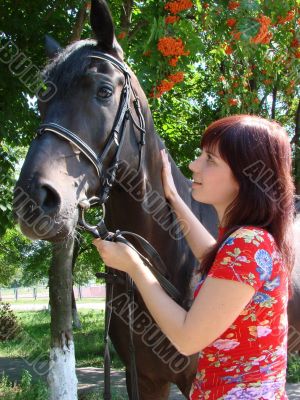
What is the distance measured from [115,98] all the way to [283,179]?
3.00 feet

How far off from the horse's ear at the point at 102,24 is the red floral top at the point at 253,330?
1.18 metres

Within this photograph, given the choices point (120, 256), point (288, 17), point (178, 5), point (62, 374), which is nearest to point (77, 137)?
point (120, 256)

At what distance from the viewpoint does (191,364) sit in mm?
2549

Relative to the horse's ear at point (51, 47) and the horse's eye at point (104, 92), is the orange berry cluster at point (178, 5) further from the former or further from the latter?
the horse's eye at point (104, 92)

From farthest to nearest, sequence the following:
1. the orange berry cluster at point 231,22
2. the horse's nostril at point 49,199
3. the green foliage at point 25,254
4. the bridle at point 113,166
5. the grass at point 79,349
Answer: the green foliage at point 25,254 → the grass at point 79,349 → the orange berry cluster at point 231,22 → the bridle at point 113,166 → the horse's nostril at point 49,199

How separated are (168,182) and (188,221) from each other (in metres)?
0.29

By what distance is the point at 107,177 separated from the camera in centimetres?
205

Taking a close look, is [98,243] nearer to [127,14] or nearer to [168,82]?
[168,82]

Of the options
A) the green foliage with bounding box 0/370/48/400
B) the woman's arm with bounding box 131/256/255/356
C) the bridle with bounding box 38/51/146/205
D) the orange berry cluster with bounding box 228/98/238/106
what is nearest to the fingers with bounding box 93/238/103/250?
the bridle with bounding box 38/51/146/205

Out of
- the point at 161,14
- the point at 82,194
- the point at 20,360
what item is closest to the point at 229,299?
the point at 82,194

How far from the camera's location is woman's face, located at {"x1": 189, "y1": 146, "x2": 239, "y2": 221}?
1542 millimetres

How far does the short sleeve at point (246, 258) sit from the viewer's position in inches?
53.4

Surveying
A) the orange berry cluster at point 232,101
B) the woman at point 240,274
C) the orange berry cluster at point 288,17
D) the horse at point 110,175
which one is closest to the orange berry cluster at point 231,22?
the orange berry cluster at point 288,17

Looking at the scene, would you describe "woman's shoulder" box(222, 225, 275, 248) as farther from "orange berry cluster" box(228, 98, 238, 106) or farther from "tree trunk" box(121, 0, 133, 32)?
"orange berry cluster" box(228, 98, 238, 106)
